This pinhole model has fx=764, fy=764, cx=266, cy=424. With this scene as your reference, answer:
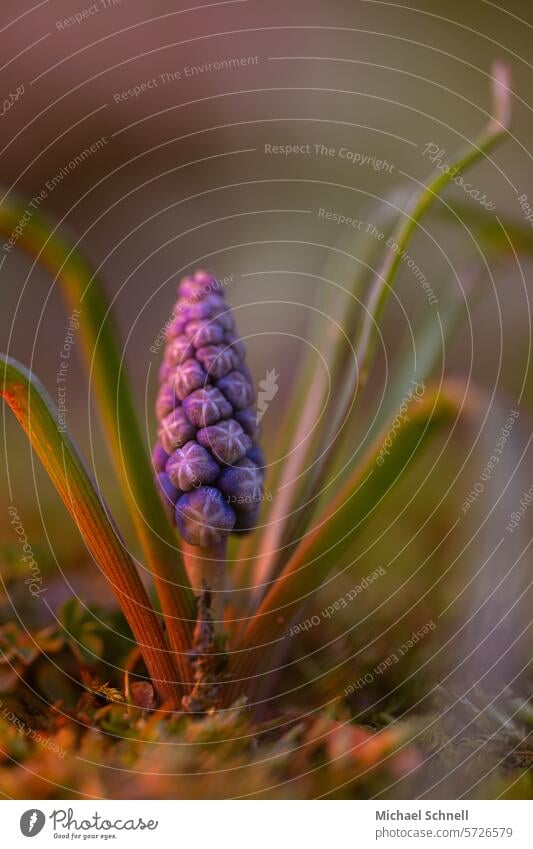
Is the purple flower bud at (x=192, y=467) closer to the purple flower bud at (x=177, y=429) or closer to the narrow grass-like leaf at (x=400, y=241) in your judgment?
the purple flower bud at (x=177, y=429)

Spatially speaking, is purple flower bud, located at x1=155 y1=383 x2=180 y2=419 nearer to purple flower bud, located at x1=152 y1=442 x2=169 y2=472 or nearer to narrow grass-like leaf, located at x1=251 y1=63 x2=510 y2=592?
purple flower bud, located at x1=152 y1=442 x2=169 y2=472

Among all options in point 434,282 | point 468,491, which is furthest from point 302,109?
point 468,491

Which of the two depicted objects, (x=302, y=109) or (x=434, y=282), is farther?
(x=302, y=109)

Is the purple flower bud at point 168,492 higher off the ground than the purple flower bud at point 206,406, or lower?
lower

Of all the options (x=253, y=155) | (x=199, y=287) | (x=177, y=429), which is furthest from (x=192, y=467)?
(x=253, y=155)

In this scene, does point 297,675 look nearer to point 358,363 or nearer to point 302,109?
point 358,363

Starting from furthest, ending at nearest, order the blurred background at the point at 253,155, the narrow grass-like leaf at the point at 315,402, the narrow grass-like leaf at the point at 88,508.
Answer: the blurred background at the point at 253,155 < the narrow grass-like leaf at the point at 315,402 < the narrow grass-like leaf at the point at 88,508
